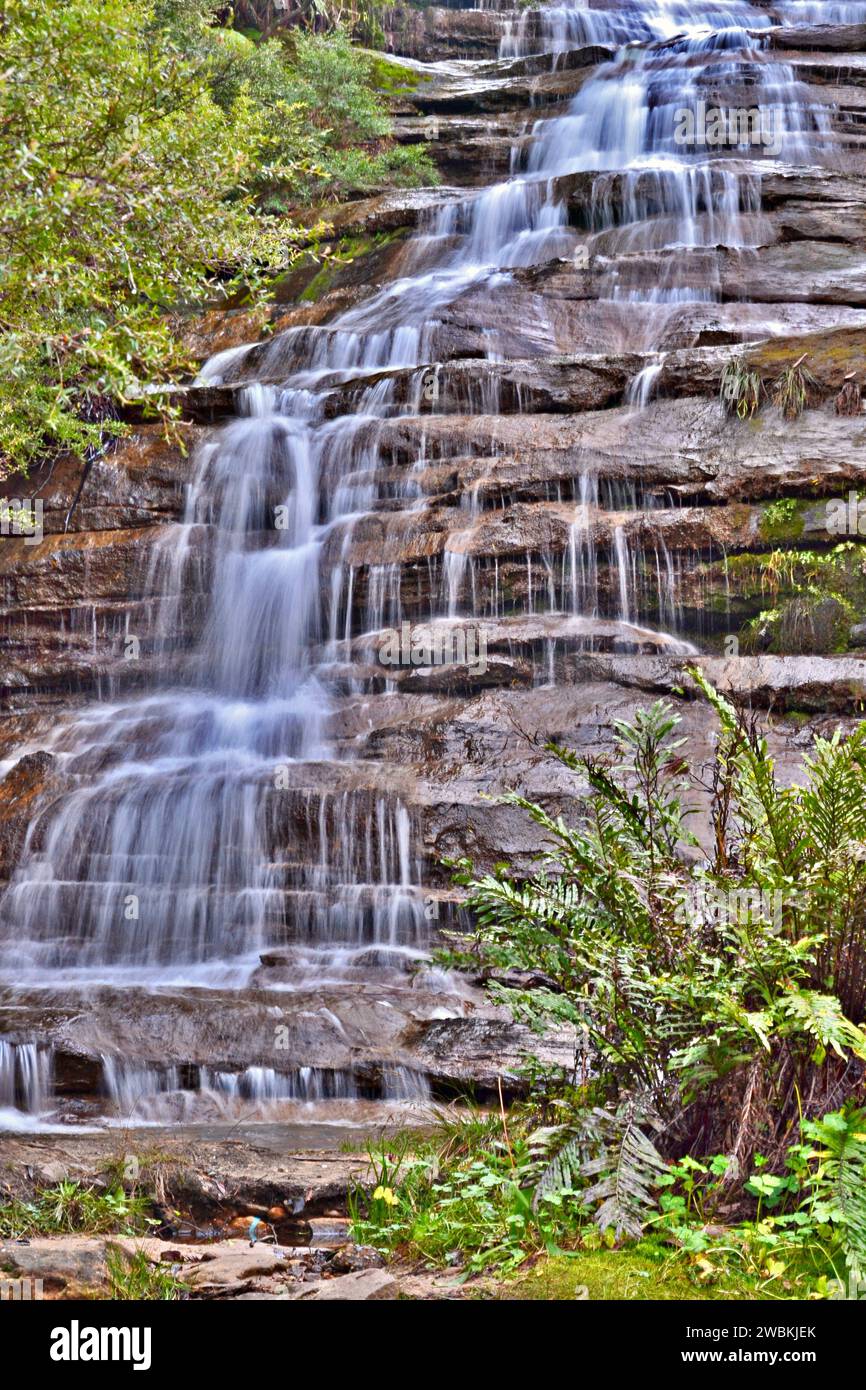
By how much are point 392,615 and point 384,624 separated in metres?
0.13

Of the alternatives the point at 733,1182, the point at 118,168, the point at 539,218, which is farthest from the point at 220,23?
the point at 733,1182

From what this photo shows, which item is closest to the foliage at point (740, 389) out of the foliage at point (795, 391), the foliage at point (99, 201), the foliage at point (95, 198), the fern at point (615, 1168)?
the foliage at point (795, 391)

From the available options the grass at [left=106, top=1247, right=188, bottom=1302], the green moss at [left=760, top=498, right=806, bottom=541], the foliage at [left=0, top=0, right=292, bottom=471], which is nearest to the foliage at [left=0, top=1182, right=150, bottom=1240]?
the grass at [left=106, top=1247, right=188, bottom=1302]

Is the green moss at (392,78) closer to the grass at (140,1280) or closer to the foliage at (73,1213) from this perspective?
the foliage at (73,1213)

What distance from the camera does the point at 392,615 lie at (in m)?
12.5

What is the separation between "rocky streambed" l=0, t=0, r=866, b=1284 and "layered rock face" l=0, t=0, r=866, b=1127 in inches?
1.4

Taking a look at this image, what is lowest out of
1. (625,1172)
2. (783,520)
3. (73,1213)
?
(73,1213)

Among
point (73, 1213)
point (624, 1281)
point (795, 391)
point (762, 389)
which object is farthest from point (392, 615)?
point (624, 1281)

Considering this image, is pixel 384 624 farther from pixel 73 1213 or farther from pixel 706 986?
pixel 706 986

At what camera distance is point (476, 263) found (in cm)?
1867

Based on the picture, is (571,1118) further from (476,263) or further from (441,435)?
(476,263)

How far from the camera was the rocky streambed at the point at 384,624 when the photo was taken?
8.34 meters
